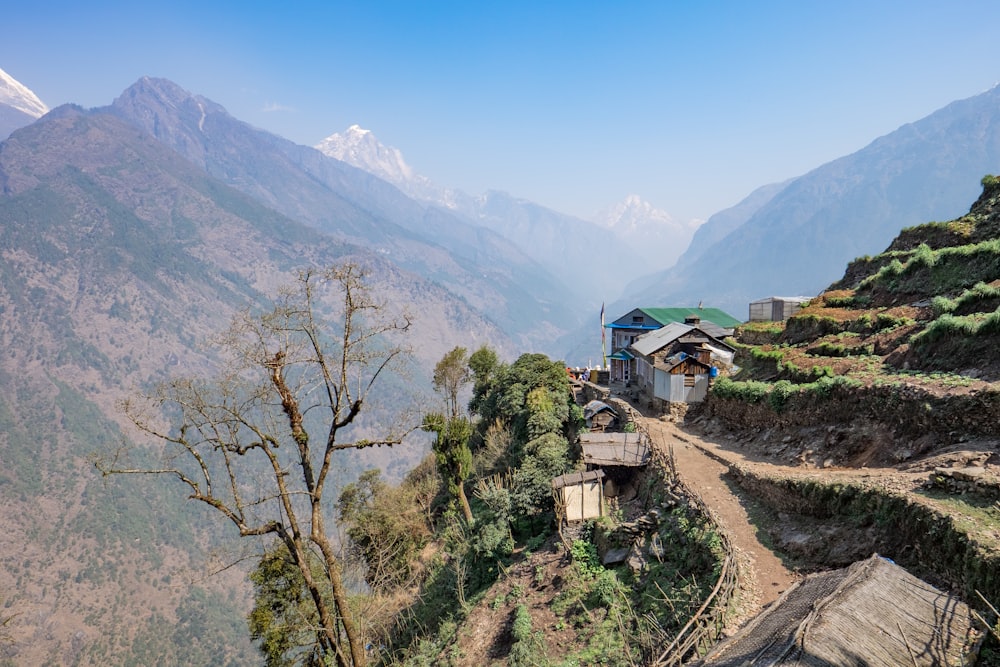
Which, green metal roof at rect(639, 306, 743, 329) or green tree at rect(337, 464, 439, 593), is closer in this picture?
green tree at rect(337, 464, 439, 593)

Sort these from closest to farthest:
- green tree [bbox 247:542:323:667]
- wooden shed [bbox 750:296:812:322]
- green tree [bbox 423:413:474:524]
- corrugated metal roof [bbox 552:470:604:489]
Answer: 1. green tree [bbox 247:542:323:667]
2. corrugated metal roof [bbox 552:470:604:489]
3. green tree [bbox 423:413:474:524]
4. wooden shed [bbox 750:296:812:322]

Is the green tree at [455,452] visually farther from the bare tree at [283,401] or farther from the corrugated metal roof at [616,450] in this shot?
the bare tree at [283,401]

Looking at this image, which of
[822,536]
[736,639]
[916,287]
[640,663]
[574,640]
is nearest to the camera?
[736,639]

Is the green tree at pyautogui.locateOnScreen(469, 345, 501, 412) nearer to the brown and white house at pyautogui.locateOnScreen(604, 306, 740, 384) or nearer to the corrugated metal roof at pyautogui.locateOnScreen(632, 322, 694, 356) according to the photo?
the brown and white house at pyautogui.locateOnScreen(604, 306, 740, 384)

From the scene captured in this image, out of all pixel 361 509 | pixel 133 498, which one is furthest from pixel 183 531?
pixel 361 509

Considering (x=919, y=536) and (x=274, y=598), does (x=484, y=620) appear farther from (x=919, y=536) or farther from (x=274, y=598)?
(x=919, y=536)

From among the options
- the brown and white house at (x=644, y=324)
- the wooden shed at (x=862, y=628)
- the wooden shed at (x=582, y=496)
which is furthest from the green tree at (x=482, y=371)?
the wooden shed at (x=862, y=628)

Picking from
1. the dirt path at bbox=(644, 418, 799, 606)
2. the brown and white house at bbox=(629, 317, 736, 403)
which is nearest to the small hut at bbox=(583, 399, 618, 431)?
the brown and white house at bbox=(629, 317, 736, 403)
